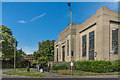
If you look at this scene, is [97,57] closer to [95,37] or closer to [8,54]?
[95,37]

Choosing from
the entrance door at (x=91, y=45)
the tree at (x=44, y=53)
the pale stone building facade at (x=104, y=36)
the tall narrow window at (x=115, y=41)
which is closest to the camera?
the pale stone building facade at (x=104, y=36)

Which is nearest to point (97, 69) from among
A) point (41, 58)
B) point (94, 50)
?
point (94, 50)

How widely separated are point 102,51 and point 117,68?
5.38m

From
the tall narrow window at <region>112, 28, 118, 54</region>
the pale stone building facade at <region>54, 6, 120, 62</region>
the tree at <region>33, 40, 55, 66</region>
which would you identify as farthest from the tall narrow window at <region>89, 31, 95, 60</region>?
the tree at <region>33, 40, 55, 66</region>

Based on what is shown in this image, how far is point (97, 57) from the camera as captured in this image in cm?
2808

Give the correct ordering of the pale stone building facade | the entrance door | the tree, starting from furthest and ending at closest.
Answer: the tree → the entrance door → the pale stone building facade

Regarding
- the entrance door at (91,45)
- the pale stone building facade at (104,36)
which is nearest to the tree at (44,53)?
the pale stone building facade at (104,36)

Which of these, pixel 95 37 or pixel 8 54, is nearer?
pixel 95 37

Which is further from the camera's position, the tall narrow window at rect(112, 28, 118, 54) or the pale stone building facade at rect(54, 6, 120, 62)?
the tall narrow window at rect(112, 28, 118, 54)

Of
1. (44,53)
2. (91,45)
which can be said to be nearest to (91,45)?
(91,45)

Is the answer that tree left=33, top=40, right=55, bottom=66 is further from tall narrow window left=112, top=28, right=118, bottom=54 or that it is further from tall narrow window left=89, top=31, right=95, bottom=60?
tall narrow window left=112, top=28, right=118, bottom=54

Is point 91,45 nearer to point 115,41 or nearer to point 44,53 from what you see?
point 115,41

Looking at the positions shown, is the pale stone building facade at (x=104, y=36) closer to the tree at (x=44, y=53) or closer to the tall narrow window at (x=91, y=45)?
the tall narrow window at (x=91, y=45)

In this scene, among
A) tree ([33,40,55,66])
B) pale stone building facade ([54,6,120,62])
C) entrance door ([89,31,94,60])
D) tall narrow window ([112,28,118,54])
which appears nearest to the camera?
pale stone building facade ([54,6,120,62])
